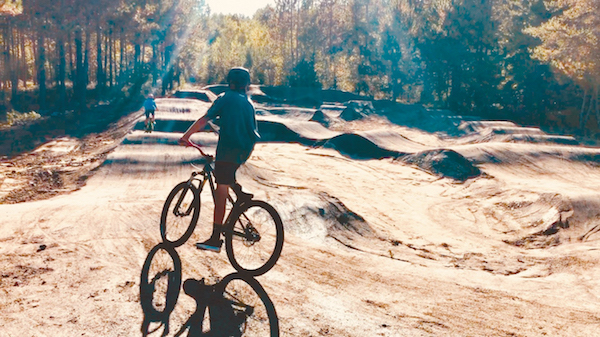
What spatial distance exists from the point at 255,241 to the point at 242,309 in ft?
→ 2.66

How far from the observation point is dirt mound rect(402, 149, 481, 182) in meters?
15.2

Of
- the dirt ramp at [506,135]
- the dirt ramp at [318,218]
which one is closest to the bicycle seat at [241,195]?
the dirt ramp at [318,218]

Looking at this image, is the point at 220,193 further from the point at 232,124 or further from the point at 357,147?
the point at 357,147

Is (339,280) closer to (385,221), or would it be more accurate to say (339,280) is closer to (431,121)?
(385,221)

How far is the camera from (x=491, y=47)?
118 feet

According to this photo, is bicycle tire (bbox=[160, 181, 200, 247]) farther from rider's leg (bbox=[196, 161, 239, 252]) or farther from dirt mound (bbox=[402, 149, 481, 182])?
dirt mound (bbox=[402, 149, 481, 182])

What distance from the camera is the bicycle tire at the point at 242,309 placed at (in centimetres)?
372

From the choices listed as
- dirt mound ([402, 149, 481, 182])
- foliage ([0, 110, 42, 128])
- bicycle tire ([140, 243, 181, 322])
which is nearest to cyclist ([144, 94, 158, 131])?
dirt mound ([402, 149, 481, 182])

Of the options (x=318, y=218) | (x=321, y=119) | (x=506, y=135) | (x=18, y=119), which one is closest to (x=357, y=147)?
(x=506, y=135)

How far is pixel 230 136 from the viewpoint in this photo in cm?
469

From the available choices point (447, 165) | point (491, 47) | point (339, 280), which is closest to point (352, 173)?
point (447, 165)

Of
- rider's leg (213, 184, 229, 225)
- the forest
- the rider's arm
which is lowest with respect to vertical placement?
rider's leg (213, 184, 229, 225)

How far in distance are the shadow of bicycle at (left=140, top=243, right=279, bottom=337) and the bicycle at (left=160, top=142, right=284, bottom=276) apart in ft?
0.71

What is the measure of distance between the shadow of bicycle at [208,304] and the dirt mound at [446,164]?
12037 mm
